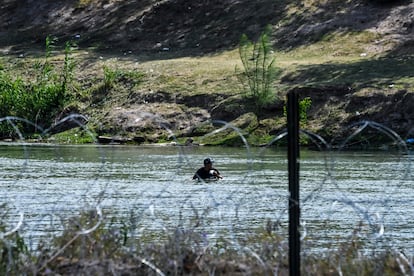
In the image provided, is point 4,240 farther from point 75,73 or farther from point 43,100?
point 75,73

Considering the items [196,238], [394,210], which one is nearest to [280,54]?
[394,210]

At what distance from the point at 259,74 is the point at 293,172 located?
31.3 metres

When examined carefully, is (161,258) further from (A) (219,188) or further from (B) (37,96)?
(B) (37,96)

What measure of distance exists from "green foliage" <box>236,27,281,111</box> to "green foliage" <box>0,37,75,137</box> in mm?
6847

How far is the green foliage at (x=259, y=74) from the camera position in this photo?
38.0 meters

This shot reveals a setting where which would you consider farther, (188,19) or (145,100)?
(188,19)

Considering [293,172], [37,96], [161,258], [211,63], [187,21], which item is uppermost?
[187,21]

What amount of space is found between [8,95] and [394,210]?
2592 centimetres

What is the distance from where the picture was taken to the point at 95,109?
136ft

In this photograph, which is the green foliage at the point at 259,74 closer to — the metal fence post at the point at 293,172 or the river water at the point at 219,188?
the river water at the point at 219,188

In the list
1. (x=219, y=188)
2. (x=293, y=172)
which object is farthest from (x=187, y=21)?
(x=293, y=172)

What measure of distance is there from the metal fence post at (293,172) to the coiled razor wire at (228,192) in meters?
0.27

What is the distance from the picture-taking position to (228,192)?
21.0 m

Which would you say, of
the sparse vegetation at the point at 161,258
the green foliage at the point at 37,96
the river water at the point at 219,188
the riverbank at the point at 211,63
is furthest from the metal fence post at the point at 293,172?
the green foliage at the point at 37,96
